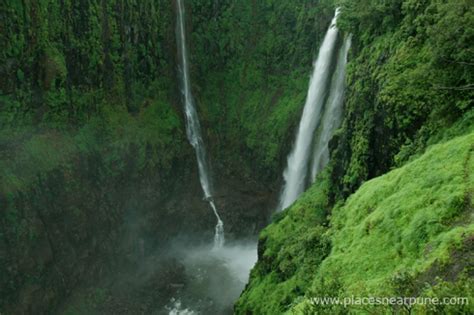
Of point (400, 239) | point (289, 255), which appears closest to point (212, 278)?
point (289, 255)

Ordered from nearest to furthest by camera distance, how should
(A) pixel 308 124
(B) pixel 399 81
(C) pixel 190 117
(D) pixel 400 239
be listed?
(D) pixel 400 239
(B) pixel 399 81
(A) pixel 308 124
(C) pixel 190 117

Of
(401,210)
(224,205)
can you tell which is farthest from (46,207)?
(401,210)

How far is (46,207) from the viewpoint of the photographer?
23922 mm

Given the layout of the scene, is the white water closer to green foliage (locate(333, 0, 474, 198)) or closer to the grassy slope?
the grassy slope

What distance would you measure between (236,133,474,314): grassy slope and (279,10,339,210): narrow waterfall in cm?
1283

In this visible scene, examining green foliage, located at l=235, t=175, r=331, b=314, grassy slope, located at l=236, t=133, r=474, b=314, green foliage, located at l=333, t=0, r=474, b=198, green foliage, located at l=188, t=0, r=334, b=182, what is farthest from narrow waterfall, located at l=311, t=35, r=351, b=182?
grassy slope, located at l=236, t=133, r=474, b=314

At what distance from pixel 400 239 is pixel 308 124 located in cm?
1913

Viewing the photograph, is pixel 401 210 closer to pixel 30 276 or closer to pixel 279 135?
pixel 30 276

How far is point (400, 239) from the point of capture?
8227 mm

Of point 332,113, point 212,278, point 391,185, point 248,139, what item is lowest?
point 391,185

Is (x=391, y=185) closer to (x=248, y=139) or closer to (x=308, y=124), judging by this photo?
(x=308, y=124)

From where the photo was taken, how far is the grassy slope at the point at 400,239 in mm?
6508

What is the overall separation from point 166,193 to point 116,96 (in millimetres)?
7312

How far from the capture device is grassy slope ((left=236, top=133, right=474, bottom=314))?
6508 mm
